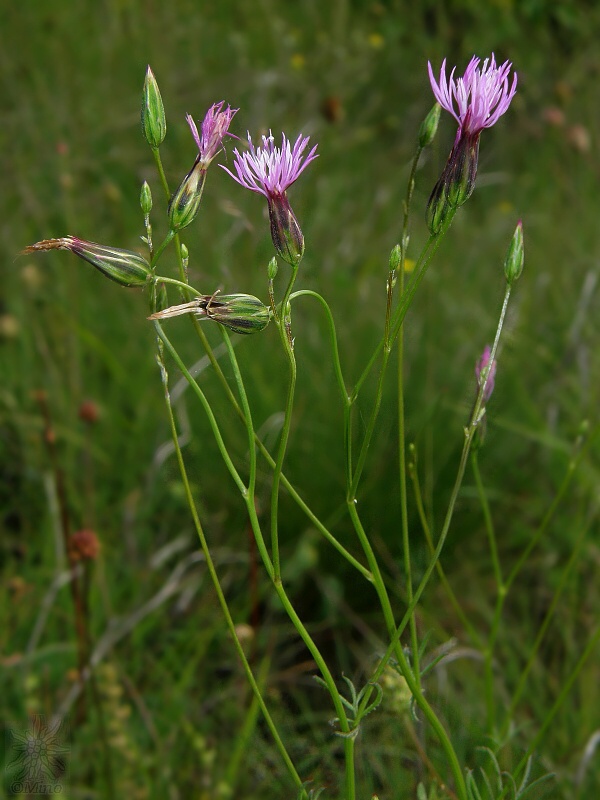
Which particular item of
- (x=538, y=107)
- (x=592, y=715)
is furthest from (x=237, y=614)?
(x=538, y=107)

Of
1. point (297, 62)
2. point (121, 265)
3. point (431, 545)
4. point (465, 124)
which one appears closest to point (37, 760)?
point (431, 545)

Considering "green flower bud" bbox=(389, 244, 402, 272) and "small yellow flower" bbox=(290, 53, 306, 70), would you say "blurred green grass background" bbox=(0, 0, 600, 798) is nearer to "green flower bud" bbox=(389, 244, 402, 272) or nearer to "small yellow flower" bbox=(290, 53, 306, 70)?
"small yellow flower" bbox=(290, 53, 306, 70)

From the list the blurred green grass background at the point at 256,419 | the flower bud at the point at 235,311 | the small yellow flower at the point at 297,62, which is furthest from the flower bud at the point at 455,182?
the small yellow flower at the point at 297,62

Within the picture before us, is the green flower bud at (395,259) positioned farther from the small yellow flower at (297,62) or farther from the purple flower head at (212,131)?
the small yellow flower at (297,62)

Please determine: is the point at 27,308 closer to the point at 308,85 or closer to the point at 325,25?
the point at 308,85

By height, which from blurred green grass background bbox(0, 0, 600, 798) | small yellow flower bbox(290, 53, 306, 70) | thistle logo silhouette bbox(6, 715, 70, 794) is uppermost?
small yellow flower bbox(290, 53, 306, 70)

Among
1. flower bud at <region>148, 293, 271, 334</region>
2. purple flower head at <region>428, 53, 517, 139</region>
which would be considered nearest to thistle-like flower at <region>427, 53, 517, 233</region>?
purple flower head at <region>428, 53, 517, 139</region>

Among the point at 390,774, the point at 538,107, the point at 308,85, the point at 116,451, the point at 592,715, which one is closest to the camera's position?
the point at 390,774

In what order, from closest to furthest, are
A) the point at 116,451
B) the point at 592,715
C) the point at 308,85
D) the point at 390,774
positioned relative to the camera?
the point at 390,774, the point at 592,715, the point at 116,451, the point at 308,85
